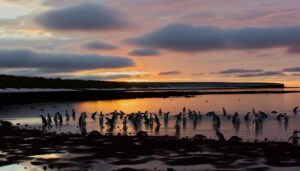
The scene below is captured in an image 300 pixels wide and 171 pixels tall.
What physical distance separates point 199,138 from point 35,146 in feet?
33.4

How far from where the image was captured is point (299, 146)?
26.8m

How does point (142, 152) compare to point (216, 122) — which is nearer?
point (142, 152)

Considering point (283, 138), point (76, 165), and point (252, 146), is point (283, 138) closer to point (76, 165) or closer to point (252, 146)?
point (252, 146)

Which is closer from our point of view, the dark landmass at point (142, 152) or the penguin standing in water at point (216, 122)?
the dark landmass at point (142, 152)

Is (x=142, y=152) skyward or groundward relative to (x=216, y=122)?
groundward

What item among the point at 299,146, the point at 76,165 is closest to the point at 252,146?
the point at 299,146

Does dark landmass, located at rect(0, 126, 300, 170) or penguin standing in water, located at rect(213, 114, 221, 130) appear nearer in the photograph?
dark landmass, located at rect(0, 126, 300, 170)

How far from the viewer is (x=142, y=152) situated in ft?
82.1

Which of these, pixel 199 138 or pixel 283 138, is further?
pixel 283 138

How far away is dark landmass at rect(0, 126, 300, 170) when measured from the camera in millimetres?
21734

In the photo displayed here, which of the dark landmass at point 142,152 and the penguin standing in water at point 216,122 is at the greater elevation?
the penguin standing in water at point 216,122

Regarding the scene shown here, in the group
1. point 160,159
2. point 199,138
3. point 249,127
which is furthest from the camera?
point 249,127

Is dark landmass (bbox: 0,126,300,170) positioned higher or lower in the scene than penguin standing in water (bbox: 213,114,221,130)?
lower

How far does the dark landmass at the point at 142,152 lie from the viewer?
21734 millimetres
